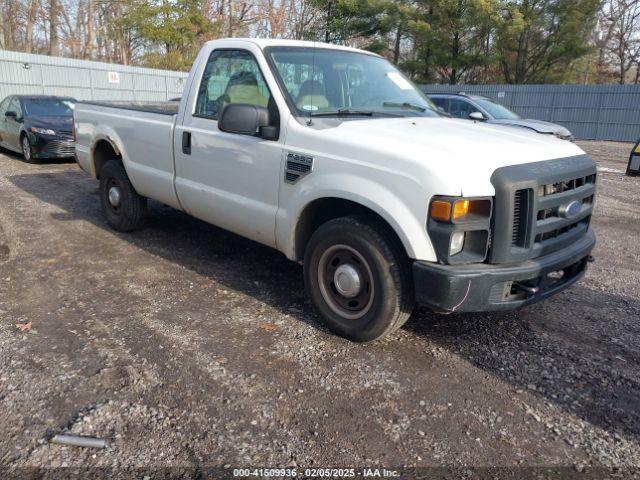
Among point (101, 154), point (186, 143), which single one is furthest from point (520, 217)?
point (101, 154)

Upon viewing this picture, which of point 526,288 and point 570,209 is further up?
point 570,209

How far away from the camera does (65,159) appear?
38.5 feet

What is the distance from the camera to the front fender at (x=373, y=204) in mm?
3195

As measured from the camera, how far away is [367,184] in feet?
11.2

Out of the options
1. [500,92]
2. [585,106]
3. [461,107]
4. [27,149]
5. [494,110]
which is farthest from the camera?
[500,92]

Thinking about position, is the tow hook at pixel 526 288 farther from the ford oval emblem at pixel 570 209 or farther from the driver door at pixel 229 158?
→ the driver door at pixel 229 158

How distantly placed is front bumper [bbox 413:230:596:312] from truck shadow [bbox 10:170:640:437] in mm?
483

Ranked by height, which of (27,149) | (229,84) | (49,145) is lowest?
(27,149)

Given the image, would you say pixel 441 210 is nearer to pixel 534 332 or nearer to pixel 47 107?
pixel 534 332

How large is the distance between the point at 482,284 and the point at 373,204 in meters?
0.82

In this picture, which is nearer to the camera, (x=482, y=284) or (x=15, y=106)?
(x=482, y=284)

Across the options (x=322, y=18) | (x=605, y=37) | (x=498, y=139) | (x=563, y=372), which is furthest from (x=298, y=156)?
(x=605, y=37)

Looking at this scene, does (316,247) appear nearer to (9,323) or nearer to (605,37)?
(9,323)

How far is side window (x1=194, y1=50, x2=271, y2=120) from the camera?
4250mm
